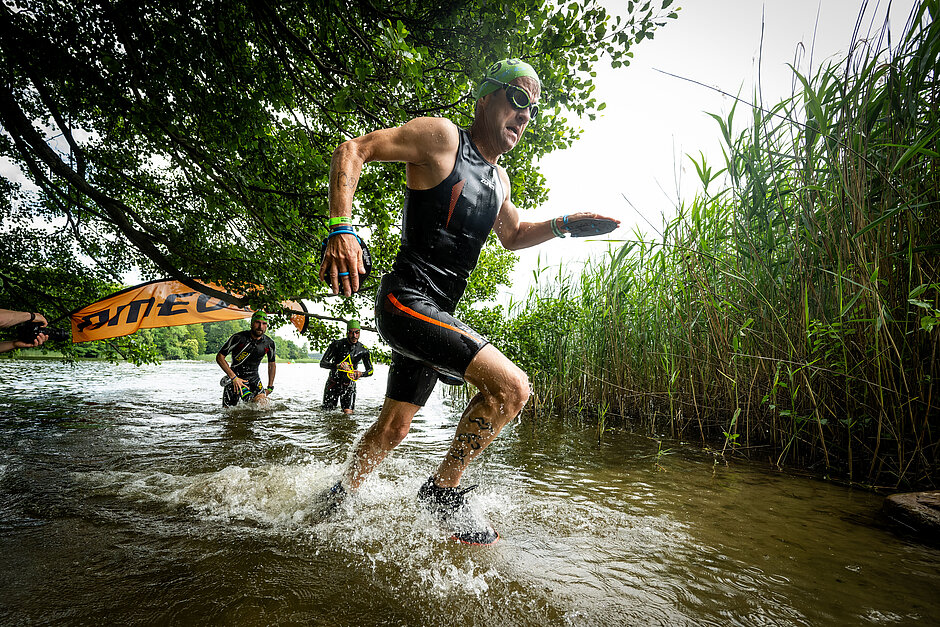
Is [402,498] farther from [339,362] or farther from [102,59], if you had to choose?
[339,362]

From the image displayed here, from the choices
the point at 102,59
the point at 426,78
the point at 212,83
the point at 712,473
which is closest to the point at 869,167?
the point at 712,473

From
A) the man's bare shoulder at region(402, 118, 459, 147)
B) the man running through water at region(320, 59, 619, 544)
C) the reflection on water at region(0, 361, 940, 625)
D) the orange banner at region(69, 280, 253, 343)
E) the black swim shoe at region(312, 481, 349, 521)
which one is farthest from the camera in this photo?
the orange banner at region(69, 280, 253, 343)

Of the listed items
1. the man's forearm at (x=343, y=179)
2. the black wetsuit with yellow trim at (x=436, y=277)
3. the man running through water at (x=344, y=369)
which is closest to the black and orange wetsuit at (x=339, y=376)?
the man running through water at (x=344, y=369)

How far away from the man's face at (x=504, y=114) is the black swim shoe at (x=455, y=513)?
181 centimetres

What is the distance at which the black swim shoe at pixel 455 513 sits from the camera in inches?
71.4

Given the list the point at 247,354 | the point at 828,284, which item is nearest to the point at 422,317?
the point at 828,284

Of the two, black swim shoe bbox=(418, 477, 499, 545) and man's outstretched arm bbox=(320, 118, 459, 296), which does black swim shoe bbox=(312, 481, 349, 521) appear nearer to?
black swim shoe bbox=(418, 477, 499, 545)

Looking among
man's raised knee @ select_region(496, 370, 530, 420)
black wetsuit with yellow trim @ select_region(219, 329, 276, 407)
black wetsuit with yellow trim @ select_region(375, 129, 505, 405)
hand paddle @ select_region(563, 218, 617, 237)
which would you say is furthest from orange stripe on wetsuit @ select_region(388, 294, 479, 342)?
black wetsuit with yellow trim @ select_region(219, 329, 276, 407)

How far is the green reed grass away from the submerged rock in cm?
59

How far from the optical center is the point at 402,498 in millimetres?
2412

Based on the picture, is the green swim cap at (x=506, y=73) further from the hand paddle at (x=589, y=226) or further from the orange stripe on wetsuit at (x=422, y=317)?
the orange stripe on wetsuit at (x=422, y=317)

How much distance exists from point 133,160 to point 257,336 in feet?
11.2

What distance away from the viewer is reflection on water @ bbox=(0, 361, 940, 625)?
125cm

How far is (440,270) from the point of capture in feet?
6.72
